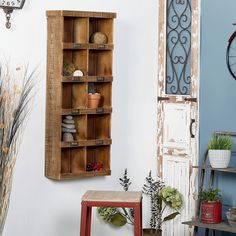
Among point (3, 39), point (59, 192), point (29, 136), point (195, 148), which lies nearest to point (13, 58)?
point (3, 39)

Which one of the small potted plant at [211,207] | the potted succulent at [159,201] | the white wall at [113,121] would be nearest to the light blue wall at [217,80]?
the small potted plant at [211,207]

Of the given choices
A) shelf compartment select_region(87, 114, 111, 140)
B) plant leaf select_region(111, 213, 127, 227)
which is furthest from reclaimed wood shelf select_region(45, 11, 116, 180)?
plant leaf select_region(111, 213, 127, 227)

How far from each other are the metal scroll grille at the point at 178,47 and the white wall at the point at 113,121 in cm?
15

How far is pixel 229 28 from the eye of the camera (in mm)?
6383

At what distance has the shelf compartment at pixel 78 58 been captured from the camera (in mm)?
6359

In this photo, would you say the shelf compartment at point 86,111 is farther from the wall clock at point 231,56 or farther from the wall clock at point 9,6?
the wall clock at point 231,56

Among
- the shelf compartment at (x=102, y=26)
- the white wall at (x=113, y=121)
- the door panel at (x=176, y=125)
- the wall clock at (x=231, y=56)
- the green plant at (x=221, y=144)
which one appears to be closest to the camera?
the white wall at (x=113, y=121)

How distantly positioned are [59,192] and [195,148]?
4.00 feet

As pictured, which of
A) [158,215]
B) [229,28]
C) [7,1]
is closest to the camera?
[7,1]

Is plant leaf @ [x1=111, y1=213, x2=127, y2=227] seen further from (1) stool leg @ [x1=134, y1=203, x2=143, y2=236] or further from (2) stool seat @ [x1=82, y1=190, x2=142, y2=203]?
(1) stool leg @ [x1=134, y1=203, x2=143, y2=236]

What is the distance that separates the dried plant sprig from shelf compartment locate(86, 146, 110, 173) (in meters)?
0.71

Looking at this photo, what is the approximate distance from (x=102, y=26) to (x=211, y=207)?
5.73ft

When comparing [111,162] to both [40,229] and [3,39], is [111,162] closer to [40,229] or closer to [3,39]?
[40,229]

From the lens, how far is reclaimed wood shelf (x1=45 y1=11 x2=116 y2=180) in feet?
20.3
